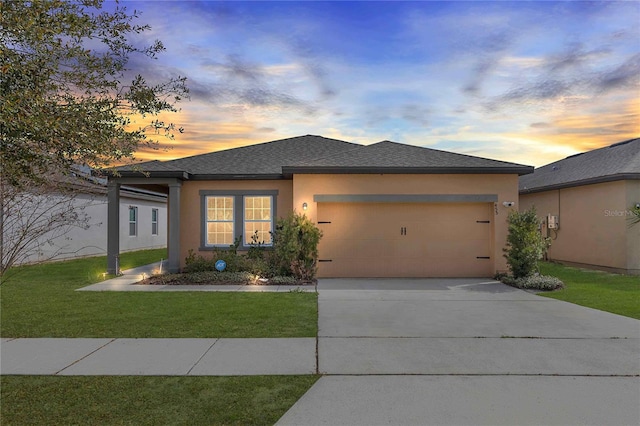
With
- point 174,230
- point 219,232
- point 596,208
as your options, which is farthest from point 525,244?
point 174,230

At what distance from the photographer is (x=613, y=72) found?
42.7 ft

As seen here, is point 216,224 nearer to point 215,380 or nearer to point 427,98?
point 427,98

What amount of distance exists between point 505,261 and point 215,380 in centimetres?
1065

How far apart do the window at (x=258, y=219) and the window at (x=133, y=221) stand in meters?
12.8

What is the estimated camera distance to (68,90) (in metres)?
4.36

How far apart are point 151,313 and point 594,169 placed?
16177 millimetres

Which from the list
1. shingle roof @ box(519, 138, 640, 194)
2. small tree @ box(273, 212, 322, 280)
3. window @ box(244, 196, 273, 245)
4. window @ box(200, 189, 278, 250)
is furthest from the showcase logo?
window @ box(244, 196, 273, 245)

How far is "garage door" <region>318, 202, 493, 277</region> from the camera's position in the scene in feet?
41.8

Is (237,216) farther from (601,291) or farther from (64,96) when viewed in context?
(601,291)

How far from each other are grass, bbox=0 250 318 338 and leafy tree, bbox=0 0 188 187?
2.32 meters

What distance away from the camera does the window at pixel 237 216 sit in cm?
1349

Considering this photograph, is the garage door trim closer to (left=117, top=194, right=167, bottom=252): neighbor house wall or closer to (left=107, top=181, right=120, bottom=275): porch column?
(left=107, top=181, right=120, bottom=275): porch column

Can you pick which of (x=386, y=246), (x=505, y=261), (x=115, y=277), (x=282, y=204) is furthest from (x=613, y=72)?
(x=115, y=277)

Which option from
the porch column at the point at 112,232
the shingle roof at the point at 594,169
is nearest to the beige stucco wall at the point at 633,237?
the shingle roof at the point at 594,169
